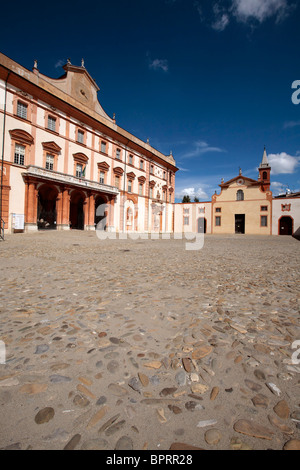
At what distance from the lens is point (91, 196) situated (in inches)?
989

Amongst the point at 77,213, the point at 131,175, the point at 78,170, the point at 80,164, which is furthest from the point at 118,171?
the point at 77,213

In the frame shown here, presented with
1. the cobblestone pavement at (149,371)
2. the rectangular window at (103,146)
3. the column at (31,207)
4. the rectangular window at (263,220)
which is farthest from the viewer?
the rectangular window at (263,220)

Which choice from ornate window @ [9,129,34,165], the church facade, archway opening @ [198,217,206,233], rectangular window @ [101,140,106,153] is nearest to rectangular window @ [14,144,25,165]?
ornate window @ [9,129,34,165]

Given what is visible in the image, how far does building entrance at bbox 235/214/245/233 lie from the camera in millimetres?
39134

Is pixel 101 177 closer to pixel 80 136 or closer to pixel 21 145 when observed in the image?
pixel 80 136

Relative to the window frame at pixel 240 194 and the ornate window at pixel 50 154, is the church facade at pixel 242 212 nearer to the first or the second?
the window frame at pixel 240 194

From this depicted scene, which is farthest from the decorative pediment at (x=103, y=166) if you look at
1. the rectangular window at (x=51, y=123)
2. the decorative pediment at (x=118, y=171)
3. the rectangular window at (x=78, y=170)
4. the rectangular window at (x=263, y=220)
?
the rectangular window at (x=263, y=220)

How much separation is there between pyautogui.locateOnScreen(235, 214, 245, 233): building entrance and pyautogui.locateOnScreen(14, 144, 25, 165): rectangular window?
34.1 meters

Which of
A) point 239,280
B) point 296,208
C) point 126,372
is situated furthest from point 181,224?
point 126,372

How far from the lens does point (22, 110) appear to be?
19656 millimetres

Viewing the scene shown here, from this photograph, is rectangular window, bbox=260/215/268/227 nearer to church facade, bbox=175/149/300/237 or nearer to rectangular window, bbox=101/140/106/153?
church facade, bbox=175/149/300/237

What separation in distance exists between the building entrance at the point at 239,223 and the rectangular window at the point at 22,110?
34.7 m

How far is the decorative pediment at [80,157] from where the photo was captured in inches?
955

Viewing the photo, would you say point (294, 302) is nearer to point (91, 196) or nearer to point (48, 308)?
point (48, 308)
